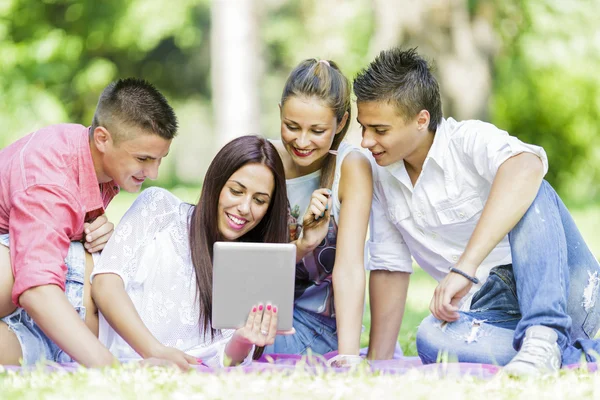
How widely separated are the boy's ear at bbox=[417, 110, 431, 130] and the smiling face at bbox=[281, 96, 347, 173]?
380 mm

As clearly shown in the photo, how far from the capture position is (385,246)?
393cm

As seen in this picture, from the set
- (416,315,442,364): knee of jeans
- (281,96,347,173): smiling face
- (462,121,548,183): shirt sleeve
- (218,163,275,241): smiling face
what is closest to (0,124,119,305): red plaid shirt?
(218,163,275,241): smiling face

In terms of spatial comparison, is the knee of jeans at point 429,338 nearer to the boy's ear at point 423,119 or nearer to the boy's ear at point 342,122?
the boy's ear at point 423,119

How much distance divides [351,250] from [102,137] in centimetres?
117

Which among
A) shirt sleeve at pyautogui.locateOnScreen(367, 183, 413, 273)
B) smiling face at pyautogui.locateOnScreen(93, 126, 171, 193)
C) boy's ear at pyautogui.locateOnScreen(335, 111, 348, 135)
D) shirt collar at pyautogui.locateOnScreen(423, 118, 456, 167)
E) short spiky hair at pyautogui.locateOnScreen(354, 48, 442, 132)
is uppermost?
short spiky hair at pyautogui.locateOnScreen(354, 48, 442, 132)

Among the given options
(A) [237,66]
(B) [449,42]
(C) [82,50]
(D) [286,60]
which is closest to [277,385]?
(B) [449,42]

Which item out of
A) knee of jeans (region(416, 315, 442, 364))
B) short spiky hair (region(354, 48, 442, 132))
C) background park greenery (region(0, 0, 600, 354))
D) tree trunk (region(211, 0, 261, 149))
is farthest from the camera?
tree trunk (region(211, 0, 261, 149))

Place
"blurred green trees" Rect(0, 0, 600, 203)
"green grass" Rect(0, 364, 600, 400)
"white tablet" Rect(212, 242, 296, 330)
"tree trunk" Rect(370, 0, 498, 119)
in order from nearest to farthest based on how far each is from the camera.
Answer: "green grass" Rect(0, 364, 600, 400) → "white tablet" Rect(212, 242, 296, 330) → "tree trunk" Rect(370, 0, 498, 119) → "blurred green trees" Rect(0, 0, 600, 203)

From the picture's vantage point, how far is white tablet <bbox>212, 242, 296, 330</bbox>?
321 centimetres

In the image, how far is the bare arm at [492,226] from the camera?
10.6 feet

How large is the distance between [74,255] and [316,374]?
3.86 feet

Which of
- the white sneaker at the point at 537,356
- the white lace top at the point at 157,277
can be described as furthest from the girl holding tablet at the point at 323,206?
the white sneaker at the point at 537,356

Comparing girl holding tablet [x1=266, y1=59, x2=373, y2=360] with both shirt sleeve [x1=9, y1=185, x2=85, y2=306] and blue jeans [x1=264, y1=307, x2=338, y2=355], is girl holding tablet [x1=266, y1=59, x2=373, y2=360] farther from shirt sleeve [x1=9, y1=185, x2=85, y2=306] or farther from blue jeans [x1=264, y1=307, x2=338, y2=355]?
shirt sleeve [x1=9, y1=185, x2=85, y2=306]

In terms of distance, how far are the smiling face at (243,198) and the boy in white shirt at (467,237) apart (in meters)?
0.48
